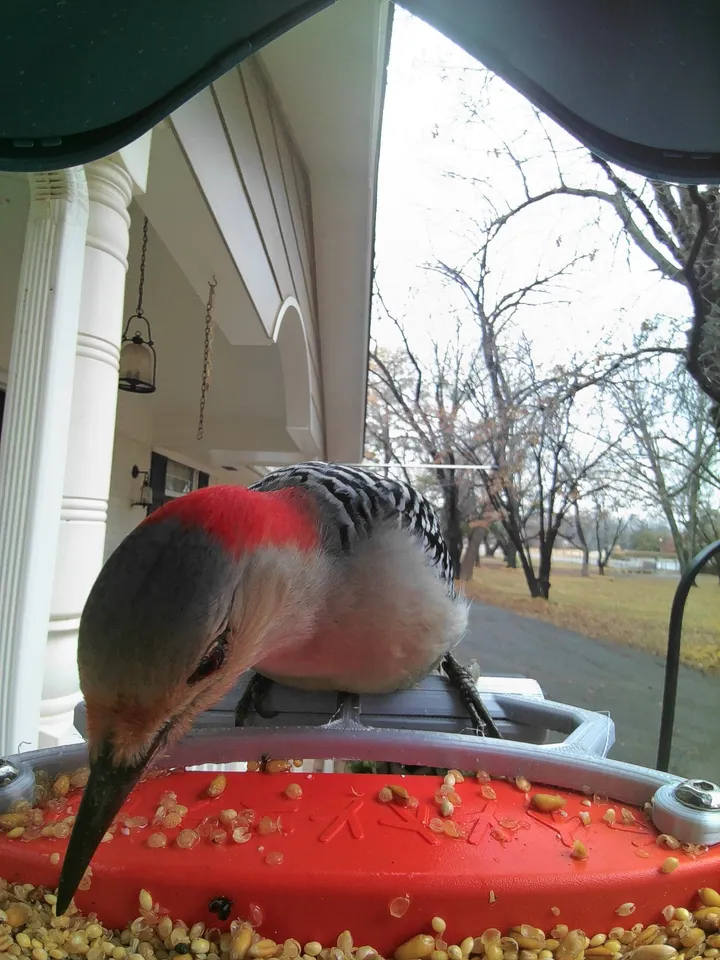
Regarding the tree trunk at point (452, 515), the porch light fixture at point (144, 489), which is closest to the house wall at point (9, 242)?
the porch light fixture at point (144, 489)

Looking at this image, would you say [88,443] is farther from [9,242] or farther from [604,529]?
[604,529]

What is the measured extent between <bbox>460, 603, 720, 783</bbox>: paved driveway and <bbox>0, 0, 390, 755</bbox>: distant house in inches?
81.7

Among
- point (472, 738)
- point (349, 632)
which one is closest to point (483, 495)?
point (349, 632)

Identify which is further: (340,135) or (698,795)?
(340,135)

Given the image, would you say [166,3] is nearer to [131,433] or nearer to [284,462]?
[131,433]

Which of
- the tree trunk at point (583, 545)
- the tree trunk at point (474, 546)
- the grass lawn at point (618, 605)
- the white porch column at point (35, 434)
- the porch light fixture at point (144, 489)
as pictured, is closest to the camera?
the white porch column at point (35, 434)

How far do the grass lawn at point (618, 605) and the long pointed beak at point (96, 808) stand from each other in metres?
2.40

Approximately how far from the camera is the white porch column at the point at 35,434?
161 centimetres

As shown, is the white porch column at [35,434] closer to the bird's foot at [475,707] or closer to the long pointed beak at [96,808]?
the long pointed beak at [96,808]

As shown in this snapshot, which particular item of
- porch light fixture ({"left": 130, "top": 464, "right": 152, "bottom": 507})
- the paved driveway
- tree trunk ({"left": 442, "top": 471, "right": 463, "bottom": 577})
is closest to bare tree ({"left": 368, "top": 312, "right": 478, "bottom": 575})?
tree trunk ({"left": 442, "top": 471, "right": 463, "bottom": 577})

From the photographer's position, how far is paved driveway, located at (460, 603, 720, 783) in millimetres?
3553

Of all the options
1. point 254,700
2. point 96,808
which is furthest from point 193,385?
point 96,808

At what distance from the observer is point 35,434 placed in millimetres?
1681

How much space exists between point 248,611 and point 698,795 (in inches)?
32.4
